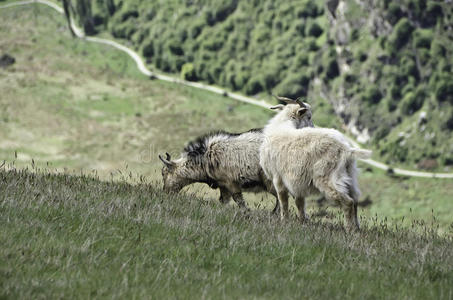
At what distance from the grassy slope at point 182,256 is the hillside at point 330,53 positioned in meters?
91.7

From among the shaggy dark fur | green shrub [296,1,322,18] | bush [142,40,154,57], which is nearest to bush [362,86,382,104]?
green shrub [296,1,322,18]

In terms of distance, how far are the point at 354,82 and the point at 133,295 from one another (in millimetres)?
117850

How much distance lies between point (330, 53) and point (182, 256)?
401ft

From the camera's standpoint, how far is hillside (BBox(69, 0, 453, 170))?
105 meters

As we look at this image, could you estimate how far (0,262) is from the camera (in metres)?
5.60

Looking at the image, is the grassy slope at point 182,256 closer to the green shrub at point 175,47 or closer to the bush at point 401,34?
the bush at point 401,34

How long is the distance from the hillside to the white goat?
88984 mm

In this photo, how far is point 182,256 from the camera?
21.3ft

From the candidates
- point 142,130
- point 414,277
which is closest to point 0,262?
point 414,277

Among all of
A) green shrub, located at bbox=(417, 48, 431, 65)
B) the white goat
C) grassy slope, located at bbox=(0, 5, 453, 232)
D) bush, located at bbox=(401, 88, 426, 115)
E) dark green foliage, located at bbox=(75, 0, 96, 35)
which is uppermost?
the white goat

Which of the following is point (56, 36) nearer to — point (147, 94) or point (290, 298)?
point (147, 94)

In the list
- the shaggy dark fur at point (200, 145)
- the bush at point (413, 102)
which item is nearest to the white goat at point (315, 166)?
the shaggy dark fur at point (200, 145)

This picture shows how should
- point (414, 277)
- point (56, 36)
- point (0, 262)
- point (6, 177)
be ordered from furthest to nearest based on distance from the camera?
point (56, 36) → point (6, 177) → point (414, 277) → point (0, 262)

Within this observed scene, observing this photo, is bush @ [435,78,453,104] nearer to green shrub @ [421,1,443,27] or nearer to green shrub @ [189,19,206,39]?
green shrub @ [421,1,443,27]
